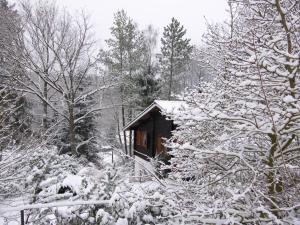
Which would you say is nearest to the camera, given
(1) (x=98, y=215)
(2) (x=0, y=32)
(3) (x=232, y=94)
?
(3) (x=232, y=94)

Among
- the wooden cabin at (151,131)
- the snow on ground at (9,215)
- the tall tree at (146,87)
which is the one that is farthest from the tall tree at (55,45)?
the snow on ground at (9,215)

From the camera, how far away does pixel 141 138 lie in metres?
21.8

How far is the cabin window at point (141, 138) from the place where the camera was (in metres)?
20.8

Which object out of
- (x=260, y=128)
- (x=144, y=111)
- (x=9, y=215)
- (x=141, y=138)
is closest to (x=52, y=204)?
(x=9, y=215)

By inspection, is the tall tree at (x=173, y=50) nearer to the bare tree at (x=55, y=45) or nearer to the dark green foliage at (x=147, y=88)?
the dark green foliage at (x=147, y=88)

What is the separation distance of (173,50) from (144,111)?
17546 mm

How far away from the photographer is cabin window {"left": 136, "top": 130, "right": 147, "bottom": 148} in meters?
20.8

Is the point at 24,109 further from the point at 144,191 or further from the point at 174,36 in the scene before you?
the point at 144,191

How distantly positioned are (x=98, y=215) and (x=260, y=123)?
116 inches

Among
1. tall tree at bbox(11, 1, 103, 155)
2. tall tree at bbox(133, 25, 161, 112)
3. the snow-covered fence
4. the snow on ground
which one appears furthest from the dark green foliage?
the snow-covered fence

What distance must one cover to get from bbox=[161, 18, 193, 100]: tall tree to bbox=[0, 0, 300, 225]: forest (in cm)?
14

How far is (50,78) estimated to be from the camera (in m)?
20.1

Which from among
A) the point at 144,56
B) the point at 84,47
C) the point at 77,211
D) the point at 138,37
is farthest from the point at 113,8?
the point at 77,211

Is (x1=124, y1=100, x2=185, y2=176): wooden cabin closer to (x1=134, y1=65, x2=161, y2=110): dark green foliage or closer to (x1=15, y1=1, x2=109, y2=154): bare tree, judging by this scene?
(x1=15, y1=1, x2=109, y2=154): bare tree
